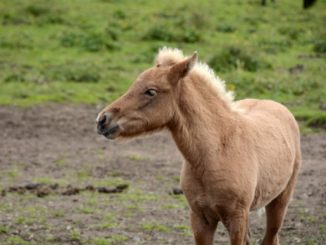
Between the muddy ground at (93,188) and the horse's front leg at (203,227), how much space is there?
0.89 m

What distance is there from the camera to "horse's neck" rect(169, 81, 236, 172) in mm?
6961

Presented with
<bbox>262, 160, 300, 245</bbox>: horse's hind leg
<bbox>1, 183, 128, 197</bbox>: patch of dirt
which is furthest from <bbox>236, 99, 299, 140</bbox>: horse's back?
<bbox>1, 183, 128, 197</bbox>: patch of dirt

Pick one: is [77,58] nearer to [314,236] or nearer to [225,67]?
[225,67]

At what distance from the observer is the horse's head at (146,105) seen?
675cm

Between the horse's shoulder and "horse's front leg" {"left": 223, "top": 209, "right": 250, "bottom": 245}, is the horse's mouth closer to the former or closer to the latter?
"horse's front leg" {"left": 223, "top": 209, "right": 250, "bottom": 245}

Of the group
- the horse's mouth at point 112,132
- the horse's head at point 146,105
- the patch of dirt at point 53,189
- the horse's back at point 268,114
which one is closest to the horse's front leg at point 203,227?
the horse's head at point 146,105

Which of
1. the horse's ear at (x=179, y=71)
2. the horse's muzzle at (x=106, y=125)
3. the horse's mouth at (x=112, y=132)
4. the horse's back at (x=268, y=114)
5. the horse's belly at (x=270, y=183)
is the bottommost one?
the horse's belly at (x=270, y=183)

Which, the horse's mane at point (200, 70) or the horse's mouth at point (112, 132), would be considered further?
the horse's mane at point (200, 70)

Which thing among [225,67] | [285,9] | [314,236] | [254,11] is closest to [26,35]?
[225,67]

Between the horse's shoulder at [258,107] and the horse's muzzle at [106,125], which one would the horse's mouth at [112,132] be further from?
the horse's shoulder at [258,107]

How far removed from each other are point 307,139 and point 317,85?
121 inches

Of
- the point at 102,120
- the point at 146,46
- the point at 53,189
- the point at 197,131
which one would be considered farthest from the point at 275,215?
the point at 146,46

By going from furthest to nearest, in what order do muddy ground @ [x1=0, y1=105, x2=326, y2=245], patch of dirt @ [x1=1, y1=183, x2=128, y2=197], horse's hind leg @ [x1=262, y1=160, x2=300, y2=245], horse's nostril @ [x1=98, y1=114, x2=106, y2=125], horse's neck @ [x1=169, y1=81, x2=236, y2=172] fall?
1. patch of dirt @ [x1=1, y1=183, x2=128, y2=197]
2. muddy ground @ [x1=0, y1=105, x2=326, y2=245]
3. horse's hind leg @ [x1=262, y1=160, x2=300, y2=245]
4. horse's neck @ [x1=169, y1=81, x2=236, y2=172]
5. horse's nostril @ [x1=98, y1=114, x2=106, y2=125]

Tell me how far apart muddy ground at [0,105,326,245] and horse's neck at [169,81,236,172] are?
0.51m
